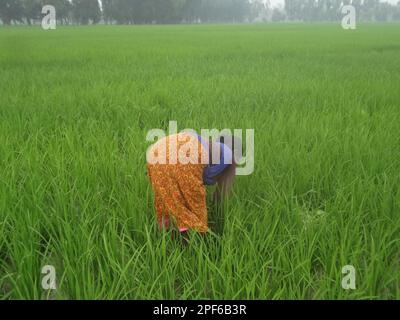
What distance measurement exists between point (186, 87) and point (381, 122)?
2184 mm

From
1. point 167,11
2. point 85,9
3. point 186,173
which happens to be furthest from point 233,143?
point 167,11

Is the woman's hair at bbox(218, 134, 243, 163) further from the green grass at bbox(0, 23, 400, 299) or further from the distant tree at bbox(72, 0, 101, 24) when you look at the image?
the distant tree at bbox(72, 0, 101, 24)

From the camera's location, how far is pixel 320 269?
133 centimetres

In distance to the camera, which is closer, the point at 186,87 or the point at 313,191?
the point at 313,191

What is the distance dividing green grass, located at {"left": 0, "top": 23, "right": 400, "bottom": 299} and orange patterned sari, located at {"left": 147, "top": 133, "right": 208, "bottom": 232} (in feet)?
0.35

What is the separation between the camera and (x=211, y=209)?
1.60 m

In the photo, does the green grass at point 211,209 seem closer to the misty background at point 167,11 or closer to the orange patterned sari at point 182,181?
the orange patterned sari at point 182,181

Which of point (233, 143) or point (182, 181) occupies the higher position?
point (233, 143)

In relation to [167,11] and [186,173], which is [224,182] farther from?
[167,11]

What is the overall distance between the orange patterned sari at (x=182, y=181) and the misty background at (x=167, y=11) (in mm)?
4435

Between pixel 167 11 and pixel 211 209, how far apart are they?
41.5 metres

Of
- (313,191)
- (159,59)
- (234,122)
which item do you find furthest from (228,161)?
(159,59)
